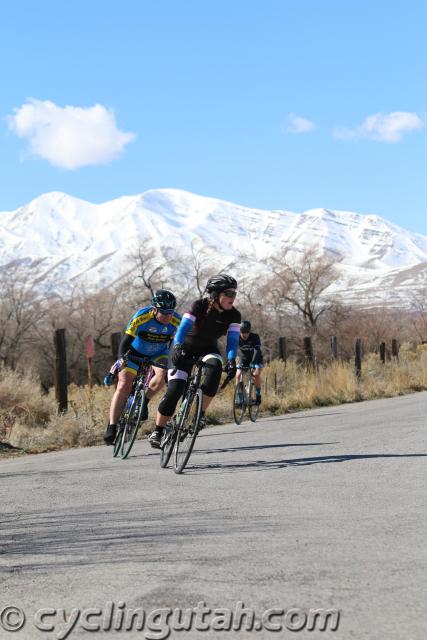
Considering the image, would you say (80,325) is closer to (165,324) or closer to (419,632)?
(165,324)

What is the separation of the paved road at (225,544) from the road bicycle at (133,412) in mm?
709

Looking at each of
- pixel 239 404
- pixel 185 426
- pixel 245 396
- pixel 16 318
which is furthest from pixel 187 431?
pixel 16 318

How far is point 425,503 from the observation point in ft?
21.0

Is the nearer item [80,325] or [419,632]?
[419,632]

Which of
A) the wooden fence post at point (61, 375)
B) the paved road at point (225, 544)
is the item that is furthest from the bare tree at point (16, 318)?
the paved road at point (225, 544)

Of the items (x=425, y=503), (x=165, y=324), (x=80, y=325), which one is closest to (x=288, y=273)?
(x=80, y=325)

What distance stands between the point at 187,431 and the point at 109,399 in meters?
8.79

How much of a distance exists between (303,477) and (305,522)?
2.22 meters

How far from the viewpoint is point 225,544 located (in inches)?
203

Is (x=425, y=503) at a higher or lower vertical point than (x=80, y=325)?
lower

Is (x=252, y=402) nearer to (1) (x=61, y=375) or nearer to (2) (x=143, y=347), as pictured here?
(1) (x=61, y=375)

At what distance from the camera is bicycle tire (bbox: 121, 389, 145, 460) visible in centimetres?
1044

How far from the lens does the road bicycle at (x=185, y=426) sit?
351 inches

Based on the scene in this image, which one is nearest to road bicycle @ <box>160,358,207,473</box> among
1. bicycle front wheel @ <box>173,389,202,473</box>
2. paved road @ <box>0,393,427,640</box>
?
bicycle front wheel @ <box>173,389,202,473</box>
